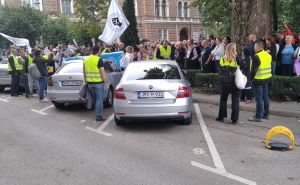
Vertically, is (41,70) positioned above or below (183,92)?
above

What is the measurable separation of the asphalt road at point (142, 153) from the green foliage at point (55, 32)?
116ft

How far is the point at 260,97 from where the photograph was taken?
Result: 9.24 metres

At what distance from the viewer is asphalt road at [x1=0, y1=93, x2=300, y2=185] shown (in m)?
5.55

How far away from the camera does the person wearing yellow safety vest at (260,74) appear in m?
8.98

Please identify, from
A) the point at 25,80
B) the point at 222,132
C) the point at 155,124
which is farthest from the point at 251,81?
the point at 25,80

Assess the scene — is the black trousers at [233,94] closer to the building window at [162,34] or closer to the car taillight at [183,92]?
the car taillight at [183,92]

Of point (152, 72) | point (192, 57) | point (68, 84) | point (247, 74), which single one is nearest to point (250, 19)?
point (192, 57)

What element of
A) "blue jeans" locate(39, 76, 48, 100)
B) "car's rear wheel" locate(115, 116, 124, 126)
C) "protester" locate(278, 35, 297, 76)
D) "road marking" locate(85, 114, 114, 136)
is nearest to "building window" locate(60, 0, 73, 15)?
"blue jeans" locate(39, 76, 48, 100)

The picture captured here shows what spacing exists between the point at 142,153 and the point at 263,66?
12.8ft

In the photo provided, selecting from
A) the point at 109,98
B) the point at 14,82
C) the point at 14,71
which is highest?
the point at 14,71

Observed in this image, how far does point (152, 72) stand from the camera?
888 centimetres

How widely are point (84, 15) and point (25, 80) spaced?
67.8 ft

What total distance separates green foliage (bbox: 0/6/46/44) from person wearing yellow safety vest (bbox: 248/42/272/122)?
36.6 meters

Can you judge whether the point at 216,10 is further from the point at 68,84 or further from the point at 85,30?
the point at 68,84
